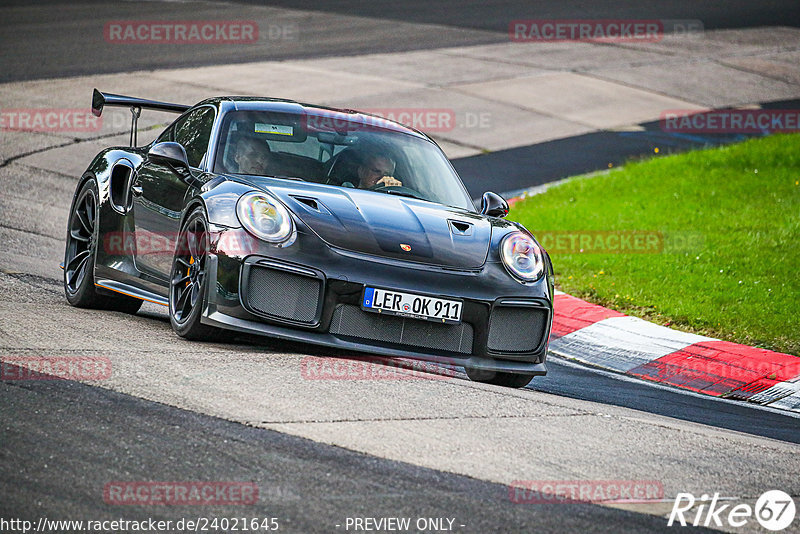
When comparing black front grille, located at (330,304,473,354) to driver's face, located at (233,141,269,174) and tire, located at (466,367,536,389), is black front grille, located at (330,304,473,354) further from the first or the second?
driver's face, located at (233,141,269,174)

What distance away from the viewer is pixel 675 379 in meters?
7.73

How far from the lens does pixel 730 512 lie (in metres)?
4.15

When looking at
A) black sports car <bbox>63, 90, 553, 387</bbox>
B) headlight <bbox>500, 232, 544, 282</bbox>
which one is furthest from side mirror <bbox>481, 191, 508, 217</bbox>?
headlight <bbox>500, 232, 544, 282</bbox>

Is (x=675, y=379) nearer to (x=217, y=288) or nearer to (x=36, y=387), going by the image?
(x=217, y=288)

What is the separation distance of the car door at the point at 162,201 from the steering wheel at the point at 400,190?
1049mm

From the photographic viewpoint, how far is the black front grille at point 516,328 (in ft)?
19.6

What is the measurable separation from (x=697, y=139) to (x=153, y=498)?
49.6 ft

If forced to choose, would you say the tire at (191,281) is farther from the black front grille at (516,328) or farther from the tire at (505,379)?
the tire at (505,379)

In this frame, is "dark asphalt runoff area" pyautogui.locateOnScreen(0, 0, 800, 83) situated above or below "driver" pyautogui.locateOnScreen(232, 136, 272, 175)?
above

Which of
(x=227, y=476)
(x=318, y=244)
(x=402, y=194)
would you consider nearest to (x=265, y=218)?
(x=318, y=244)

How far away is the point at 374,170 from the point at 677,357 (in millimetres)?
2641

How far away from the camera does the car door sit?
6531mm

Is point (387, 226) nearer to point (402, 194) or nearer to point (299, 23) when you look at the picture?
point (402, 194)

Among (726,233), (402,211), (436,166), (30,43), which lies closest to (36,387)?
(402,211)
